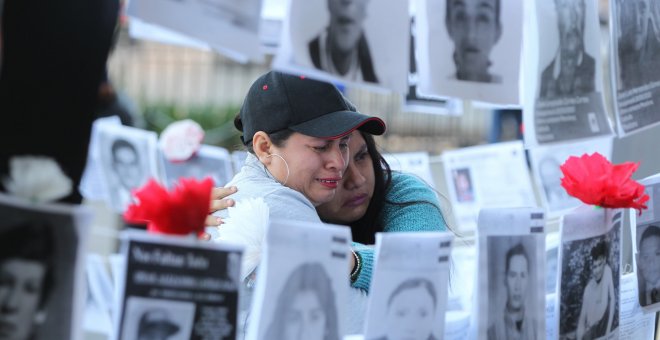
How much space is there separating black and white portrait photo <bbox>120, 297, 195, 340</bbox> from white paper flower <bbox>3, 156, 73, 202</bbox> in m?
0.16

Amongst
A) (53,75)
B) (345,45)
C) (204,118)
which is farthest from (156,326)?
(204,118)

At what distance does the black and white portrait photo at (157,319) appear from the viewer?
1119mm

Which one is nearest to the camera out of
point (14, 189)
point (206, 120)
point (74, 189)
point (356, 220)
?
point (14, 189)

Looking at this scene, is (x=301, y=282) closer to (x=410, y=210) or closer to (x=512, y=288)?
(x=512, y=288)

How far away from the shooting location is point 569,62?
1874 millimetres

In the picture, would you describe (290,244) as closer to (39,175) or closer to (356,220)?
(39,175)

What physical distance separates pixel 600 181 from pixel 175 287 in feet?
2.63

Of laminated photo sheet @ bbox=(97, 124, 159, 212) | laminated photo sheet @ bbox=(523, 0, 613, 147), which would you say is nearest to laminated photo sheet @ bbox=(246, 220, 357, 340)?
laminated photo sheet @ bbox=(523, 0, 613, 147)

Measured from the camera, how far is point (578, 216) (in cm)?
162

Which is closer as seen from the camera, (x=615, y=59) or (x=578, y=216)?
(x=578, y=216)

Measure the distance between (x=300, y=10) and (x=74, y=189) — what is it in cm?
39

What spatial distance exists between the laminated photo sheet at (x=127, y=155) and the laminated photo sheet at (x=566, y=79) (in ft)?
7.51

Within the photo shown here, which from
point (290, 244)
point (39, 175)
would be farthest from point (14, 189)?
point (290, 244)

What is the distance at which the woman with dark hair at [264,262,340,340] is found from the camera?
1228 mm
